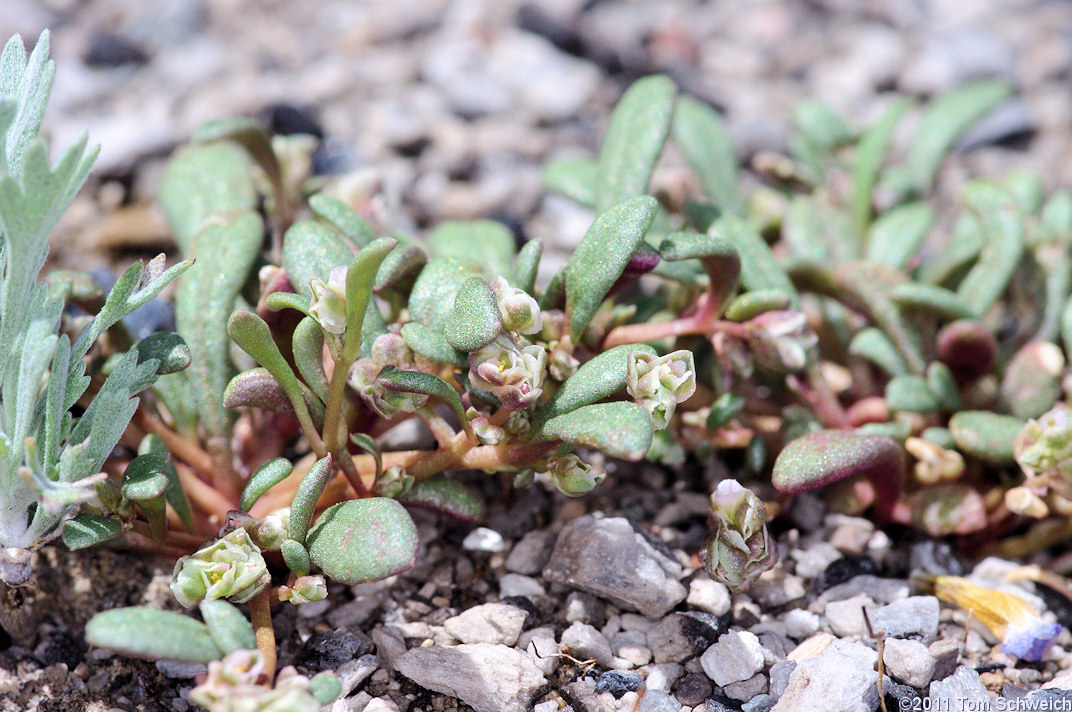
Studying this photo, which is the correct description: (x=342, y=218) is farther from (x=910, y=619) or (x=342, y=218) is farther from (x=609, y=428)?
(x=910, y=619)

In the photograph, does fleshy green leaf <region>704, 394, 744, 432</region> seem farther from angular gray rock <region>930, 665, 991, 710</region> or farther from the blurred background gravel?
the blurred background gravel

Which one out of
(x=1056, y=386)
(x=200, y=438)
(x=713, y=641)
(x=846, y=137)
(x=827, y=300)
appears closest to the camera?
(x=713, y=641)

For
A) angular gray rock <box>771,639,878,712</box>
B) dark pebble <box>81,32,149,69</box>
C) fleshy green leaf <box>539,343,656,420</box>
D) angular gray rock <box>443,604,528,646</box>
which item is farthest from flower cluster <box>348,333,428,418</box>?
dark pebble <box>81,32,149,69</box>

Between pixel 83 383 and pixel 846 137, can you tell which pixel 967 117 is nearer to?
pixel 846 137

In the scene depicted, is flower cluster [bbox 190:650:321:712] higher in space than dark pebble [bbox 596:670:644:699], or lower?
higher

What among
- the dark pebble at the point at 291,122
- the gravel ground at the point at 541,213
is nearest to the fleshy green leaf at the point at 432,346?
the gravel ground at the point at 541,213

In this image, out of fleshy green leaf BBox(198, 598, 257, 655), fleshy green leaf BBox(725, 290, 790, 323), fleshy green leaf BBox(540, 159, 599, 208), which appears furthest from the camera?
fleshy green leaf BBox(540, 159, 599, 208)

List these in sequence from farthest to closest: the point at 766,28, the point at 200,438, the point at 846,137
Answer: the point at 766,28, the point at 846,137, the point at 200,438

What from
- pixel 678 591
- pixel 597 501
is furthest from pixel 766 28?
pixel 678 591
